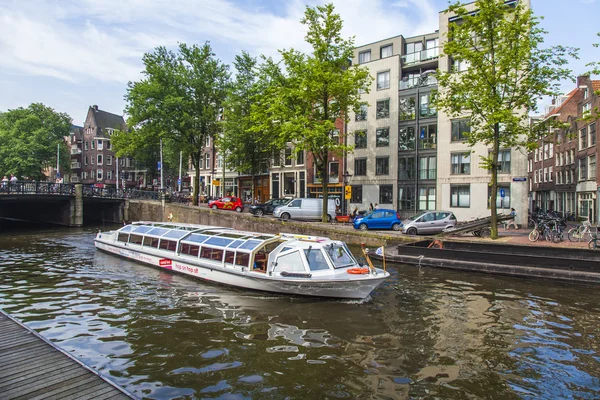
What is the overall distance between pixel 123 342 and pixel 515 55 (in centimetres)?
2351

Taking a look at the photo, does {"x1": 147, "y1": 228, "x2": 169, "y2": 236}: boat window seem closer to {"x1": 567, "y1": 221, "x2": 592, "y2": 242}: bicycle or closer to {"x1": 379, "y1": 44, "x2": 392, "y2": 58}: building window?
{"x1": 567, "y1": 221, "x2": 592, "y2": 242}: bicycle

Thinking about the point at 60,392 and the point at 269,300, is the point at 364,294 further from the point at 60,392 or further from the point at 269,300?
the point at 60,392

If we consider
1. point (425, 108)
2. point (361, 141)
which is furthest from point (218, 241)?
point (361, 141)

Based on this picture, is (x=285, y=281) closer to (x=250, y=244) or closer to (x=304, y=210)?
(x=250, y=244)

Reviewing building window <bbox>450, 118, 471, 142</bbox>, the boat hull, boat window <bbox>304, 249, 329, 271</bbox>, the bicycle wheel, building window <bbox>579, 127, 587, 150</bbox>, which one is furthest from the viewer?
building window <bbox>579, 127, 587, 150</bbox>

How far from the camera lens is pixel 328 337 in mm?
10133

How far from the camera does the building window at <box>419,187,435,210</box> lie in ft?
126

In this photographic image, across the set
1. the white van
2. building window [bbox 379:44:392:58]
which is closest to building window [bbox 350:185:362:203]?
the white van

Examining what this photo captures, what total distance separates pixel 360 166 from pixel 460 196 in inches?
450

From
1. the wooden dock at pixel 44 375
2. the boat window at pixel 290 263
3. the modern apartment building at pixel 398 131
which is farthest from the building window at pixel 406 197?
the wooden dock at pixel 44 375

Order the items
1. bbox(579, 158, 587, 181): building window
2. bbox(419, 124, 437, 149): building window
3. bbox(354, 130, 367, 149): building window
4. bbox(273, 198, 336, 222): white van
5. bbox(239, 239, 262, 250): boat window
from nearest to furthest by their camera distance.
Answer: bbox(239, 239, 262, 250): boat window < bbox(273, 198, 336, 222): white van < bbox(579, 158, 587, 181): building window < bbox(419, 124, 437, 149): building window < bbox(354, 130, 367, 149): building window

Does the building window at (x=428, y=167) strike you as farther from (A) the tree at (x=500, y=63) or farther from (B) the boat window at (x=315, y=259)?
(B) the boat window at (x=315, y=259)

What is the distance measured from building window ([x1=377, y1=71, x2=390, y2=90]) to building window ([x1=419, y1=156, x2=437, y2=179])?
30.1ft

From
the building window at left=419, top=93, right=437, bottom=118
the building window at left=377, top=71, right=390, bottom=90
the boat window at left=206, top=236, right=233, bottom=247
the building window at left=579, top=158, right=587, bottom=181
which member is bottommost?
the boat window at left=206, top=236, right=233, bottom=247
